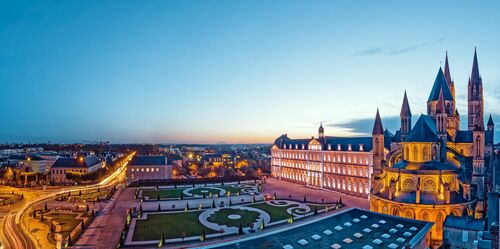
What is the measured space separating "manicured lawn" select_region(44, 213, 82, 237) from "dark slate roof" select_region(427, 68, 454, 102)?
59.2 metres

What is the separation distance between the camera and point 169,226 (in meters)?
40.1

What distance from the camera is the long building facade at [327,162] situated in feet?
208

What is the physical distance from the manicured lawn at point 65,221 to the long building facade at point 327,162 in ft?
162

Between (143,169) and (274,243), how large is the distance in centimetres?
7043

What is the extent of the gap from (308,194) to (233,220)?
25284 millimetres

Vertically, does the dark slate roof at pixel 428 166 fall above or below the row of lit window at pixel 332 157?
above

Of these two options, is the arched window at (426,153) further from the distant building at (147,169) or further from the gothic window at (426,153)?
the distant building at (147,169)

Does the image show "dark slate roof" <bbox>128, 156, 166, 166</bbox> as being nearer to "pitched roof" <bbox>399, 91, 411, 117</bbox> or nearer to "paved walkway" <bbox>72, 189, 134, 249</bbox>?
"paved walkway" <bbox>72, 189, 134, 249</bbox>

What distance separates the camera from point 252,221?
4241 cm

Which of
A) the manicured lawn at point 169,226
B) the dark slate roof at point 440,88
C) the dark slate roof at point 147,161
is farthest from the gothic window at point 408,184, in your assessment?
the dark slate roof at point 147,161

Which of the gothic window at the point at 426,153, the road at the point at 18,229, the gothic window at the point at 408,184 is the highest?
the gothic window at the point at 426,153

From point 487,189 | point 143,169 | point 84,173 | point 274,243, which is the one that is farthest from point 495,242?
point 84,173

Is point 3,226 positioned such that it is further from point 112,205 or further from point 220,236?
point 220,236

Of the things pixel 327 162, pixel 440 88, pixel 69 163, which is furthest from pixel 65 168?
pixel 440 88
